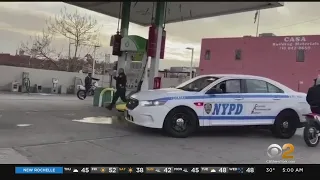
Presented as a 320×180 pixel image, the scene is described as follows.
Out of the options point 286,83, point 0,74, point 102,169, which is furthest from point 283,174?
point 0,74

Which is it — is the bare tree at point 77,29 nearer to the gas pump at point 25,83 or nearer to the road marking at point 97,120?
the gas pump at point 25,83

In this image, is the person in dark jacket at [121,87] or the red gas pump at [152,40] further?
the person in dark jacket at [121,87]

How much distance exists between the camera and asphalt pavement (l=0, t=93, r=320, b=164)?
448cm

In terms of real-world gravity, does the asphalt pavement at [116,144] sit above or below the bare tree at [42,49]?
below

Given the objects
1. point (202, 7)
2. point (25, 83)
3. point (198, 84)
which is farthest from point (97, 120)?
point (25, 83)

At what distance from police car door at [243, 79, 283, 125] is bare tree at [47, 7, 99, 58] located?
19.4 metres

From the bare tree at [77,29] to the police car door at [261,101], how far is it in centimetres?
1942

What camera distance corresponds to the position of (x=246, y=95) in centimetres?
682

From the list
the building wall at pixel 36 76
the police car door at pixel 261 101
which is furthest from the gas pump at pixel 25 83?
the police car door at pixel 261 101

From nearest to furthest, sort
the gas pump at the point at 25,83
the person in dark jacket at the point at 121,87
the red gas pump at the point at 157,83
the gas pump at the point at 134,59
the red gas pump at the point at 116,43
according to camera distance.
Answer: the red gas pump at the point at 157,83 → the person in dark jacket at the point at 121,87 → the gas pump at the point at 134,59 → the red gas pump at the point at 116,43 → the gas pump at the point at 25,83

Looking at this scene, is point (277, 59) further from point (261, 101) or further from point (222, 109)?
point (222, 109)

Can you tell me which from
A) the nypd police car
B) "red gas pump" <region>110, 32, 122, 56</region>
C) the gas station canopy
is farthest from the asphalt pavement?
"red gas pump" <region>110, 32, 122, 56</region>

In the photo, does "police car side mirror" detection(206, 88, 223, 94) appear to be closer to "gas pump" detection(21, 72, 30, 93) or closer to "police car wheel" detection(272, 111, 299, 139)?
"police car wheel" detection(272, 111, 299, 139)

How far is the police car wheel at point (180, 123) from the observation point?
662cm
